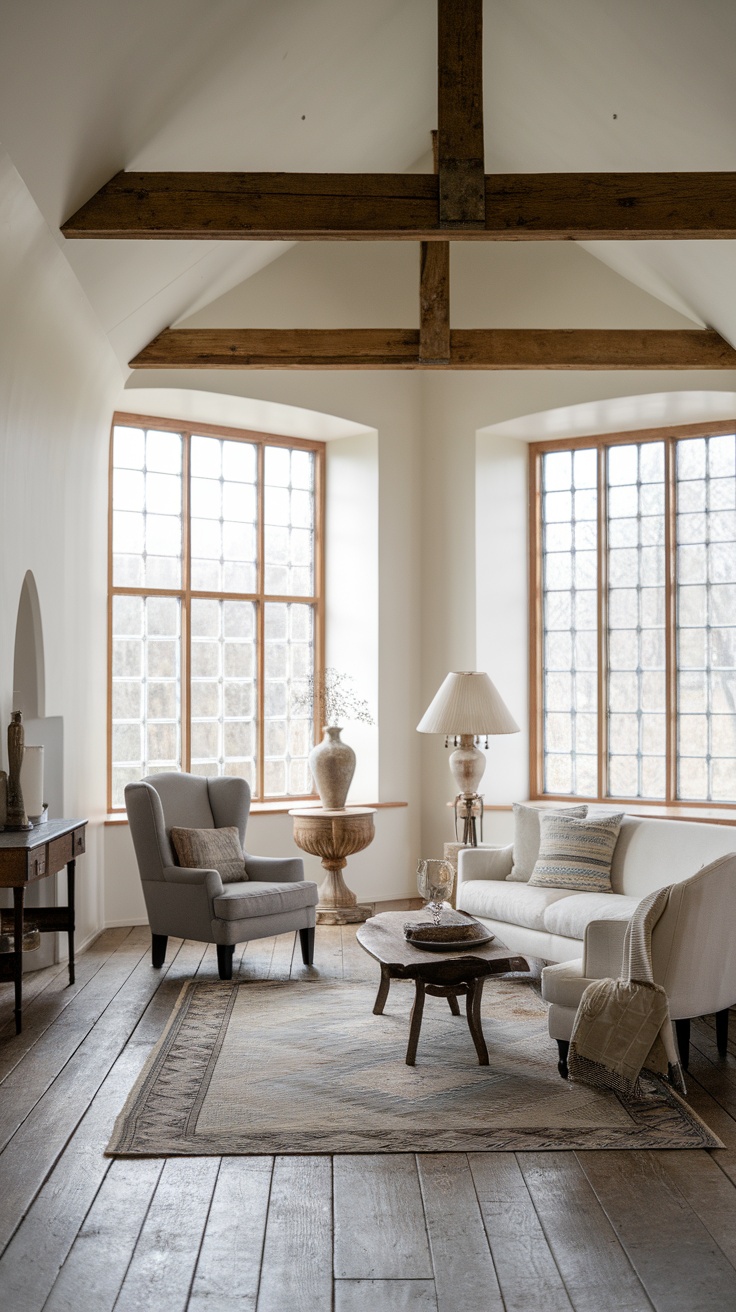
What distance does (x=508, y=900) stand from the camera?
19.7 feet

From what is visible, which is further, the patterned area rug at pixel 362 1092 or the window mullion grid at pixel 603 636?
the window mullion grid at pixel 603 636

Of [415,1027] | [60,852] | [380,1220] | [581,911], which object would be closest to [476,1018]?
[415,1027]

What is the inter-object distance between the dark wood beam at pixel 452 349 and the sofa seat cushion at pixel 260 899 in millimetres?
3057

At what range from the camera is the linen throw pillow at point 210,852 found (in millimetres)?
6336

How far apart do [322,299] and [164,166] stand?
280 centimetres

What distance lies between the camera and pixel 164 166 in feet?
18.5

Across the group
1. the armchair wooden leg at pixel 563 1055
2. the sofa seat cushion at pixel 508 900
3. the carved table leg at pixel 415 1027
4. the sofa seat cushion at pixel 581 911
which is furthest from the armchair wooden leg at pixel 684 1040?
the sofa seat cushion at pixel 508 900

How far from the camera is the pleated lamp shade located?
6879 millimetres

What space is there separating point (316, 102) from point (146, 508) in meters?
3.06

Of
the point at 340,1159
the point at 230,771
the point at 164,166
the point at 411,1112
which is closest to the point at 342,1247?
the point at 340,1159

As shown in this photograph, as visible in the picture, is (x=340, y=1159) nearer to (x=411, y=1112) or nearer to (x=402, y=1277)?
(x=411, y=1112)

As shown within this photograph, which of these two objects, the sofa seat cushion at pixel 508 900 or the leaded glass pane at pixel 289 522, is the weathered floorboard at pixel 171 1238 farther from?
the leaded glass pane at pixel 289 522

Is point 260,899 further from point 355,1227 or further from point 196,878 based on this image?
point 355,1227

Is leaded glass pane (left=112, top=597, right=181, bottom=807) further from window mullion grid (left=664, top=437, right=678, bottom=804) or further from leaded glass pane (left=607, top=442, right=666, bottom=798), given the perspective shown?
window mullion grid (left=664, top=437, right=678, bottom=804)
